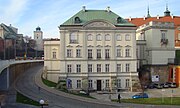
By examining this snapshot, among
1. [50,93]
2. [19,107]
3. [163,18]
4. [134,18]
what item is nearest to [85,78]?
[50,93]

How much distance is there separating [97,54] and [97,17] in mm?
7605

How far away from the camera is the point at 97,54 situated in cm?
5828

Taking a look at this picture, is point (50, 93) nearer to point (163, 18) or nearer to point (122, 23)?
point (122, 23)

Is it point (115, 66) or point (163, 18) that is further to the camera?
point (163, 18)

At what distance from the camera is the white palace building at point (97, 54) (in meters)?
57.4

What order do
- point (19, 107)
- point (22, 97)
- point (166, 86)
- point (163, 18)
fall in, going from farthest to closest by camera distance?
point (163, 18), point (166, 86), point (22, 97), point (19, 107)

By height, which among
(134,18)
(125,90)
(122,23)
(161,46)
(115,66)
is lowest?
(125,90)

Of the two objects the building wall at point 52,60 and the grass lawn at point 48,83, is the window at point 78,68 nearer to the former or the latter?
the building wall at point 52,60

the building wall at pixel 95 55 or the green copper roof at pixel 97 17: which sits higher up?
the green copper roof at pixel 97 17

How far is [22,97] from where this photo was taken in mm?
42312

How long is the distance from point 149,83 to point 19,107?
1351 inches

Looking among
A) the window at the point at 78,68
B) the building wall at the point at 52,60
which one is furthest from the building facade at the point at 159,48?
the building wall at the point at 52,60

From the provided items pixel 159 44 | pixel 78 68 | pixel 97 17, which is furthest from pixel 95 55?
pixel 159 44

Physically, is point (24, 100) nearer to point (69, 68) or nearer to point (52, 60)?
point (69, 68)
